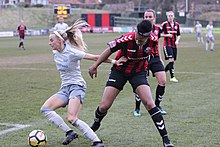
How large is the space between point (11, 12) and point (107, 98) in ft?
223

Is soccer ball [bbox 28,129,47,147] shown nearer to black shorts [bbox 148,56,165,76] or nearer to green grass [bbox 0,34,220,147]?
green grass [bbox 0,34,220,147]

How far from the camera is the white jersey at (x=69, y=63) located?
281 inches

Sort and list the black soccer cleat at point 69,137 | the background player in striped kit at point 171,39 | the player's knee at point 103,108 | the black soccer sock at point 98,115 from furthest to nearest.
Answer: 1. the background player in striped kit at point 171,39
2. the black soccer sock at point 98,115
3. the player's knee at point 103,108
4. the black soccer cleat at point 69,137

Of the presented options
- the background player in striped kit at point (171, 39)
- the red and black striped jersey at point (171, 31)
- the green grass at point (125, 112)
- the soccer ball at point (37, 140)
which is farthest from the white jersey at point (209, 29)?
the soccer ball at point (37, 140)

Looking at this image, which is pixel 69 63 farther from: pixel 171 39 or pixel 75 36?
pixel 171 39

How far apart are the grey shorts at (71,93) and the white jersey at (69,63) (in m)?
0.06

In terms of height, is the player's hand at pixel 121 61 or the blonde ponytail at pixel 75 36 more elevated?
the blonde ponytail at pixel 75 36

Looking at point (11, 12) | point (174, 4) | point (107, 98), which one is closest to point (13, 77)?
point (107, 98)

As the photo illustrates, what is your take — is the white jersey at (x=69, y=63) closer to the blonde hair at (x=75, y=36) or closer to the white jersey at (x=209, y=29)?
the blonde hair at (x=75, y=36)

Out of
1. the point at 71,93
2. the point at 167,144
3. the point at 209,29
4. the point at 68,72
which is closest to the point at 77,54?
the point at 68,72

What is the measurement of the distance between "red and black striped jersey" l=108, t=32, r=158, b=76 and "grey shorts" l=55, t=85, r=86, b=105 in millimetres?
687

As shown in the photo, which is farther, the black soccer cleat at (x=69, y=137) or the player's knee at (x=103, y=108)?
the player's knee at (x=103, y=108)

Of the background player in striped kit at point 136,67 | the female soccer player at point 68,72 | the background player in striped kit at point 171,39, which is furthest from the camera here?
the background player in striped kit at point 171,39

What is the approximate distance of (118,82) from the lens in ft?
24.1
